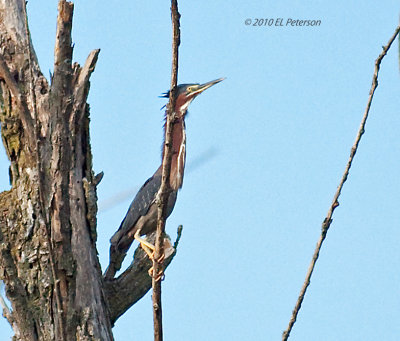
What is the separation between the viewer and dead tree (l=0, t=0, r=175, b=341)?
3131 millimetres

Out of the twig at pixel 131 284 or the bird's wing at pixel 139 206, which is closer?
the twig at pixel 131 284

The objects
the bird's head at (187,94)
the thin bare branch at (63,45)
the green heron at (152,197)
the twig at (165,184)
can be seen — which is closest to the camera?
the twig at (165,184)

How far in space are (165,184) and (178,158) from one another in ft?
6.49

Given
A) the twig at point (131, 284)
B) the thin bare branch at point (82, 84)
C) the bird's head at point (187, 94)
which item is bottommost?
the twig at point (131, 284)

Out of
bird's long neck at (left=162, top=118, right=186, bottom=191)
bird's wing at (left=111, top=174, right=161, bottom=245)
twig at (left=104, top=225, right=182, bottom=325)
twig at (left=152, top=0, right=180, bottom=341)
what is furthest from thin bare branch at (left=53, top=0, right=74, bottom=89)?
bird's wing at (left=111, top=174, right=161, bottom=245)

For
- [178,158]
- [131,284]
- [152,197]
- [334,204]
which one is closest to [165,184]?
[334,204]

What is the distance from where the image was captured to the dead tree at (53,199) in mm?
3131

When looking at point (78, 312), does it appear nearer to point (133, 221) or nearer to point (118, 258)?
point (118, 258)

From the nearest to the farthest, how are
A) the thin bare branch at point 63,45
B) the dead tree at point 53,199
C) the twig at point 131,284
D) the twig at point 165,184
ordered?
the twig at point 165,184 → the dead tree at point 53,199 → the thin bare branch at point 63,45 → the twig at point 131,284

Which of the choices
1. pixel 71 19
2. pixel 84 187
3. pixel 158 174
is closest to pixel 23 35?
pixel 71 19

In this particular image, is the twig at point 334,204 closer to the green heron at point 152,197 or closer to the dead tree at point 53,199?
the dead tree at point 53,199

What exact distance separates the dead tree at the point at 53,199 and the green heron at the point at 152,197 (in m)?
0.71

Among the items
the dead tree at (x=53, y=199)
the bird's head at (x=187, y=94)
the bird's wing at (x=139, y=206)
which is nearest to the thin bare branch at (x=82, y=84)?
the dead tree at (x=53, y=199)

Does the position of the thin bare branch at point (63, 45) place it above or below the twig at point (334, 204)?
above
